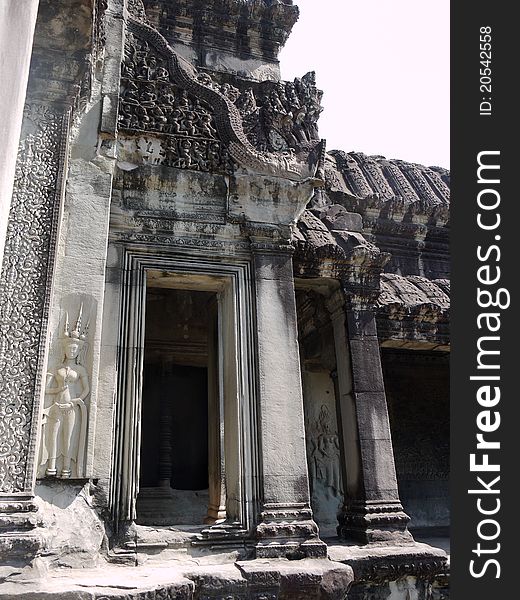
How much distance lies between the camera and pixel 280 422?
5863mm

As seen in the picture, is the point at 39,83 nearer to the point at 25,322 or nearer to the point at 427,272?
the point at 25,322

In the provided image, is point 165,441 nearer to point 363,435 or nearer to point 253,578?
point 363,435

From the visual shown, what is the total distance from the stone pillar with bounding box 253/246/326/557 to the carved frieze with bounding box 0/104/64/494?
7.53 ft

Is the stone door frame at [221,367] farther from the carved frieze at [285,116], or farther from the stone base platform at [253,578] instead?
the carved frieze at [285,116]

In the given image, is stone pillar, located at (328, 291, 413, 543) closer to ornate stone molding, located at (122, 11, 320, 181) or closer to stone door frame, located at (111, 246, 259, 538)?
stone door frame, located at (111, 246, 259, 538)

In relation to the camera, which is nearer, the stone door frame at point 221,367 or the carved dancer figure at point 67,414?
the carved dancer figure at point 67,414

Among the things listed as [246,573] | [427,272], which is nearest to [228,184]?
[246,573]

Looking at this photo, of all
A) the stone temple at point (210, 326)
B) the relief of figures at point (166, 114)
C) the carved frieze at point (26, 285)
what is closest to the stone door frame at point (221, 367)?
the stone temple at point (210, 326)

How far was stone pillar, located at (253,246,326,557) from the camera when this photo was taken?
5.44m

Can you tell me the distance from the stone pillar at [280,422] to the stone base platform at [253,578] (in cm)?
23

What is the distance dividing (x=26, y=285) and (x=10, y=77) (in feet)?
8.12

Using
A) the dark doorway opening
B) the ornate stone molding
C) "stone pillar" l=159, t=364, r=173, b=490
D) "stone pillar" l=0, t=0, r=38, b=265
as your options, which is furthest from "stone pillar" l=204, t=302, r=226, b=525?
"stone pillar" l=0, t=0, r=38, b=265

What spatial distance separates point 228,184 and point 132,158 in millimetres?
1145

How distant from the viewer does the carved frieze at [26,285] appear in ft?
14.7
